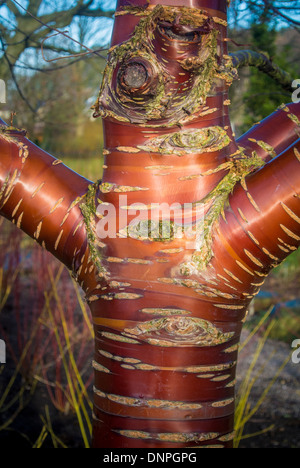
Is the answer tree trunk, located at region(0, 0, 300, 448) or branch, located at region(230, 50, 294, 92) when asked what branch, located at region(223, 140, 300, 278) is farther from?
branch, located at region(230, 50, 294, 92)

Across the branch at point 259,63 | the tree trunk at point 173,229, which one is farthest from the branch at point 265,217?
the branch at point 259,63

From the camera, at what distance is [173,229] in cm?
89

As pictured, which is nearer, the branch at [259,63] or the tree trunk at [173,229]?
the tree trunk at [173,229]

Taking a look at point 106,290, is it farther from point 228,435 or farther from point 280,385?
point 280,385

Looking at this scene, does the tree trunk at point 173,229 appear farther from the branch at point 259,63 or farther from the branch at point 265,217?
the branch at point 259,63

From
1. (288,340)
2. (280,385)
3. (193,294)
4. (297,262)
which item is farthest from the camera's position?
(297,262)

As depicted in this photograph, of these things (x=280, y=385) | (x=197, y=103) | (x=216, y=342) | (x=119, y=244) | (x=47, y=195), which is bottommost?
(x=280, y=385)

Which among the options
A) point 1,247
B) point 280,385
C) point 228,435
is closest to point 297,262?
point 280,385

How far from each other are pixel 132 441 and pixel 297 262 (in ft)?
18.6

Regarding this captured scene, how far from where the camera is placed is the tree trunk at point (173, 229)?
0.89 metres

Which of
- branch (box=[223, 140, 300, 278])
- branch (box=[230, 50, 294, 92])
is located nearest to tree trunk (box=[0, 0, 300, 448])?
branch (box=[223, 140, 300, 278])

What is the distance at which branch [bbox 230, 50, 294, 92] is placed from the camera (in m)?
1.37

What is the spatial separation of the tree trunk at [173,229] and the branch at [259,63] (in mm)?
422

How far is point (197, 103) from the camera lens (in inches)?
36.1
